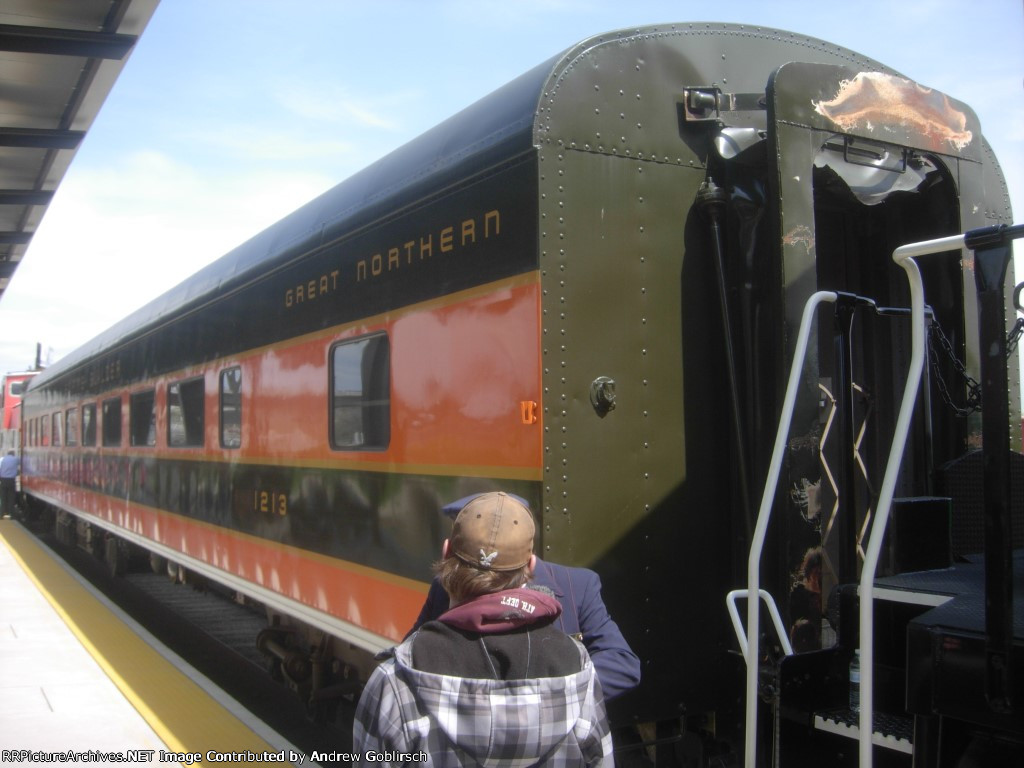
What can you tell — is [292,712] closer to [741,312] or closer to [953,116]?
[741,312]

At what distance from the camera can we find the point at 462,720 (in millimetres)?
1979

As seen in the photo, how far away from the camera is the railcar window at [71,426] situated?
14.7 m

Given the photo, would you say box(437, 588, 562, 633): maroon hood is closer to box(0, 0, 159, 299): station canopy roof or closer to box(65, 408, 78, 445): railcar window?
box(0, 0, 159, 299): station canopy roof

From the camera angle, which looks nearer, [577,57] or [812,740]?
[812,740]

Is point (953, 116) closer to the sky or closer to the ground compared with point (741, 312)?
closer to the sky

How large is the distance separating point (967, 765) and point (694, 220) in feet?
6.97

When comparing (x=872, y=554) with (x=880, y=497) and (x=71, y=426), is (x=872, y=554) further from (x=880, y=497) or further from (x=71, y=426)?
(x=71, y=426)

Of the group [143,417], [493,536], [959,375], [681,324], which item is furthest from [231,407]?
[493,536]

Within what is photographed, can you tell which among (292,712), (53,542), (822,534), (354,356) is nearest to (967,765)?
(822,534)

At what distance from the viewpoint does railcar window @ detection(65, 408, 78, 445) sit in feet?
48.1

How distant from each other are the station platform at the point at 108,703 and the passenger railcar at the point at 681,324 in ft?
4.94

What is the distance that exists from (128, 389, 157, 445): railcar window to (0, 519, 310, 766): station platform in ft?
5.53

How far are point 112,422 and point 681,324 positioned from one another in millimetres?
9604

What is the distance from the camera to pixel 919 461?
3.79 m
